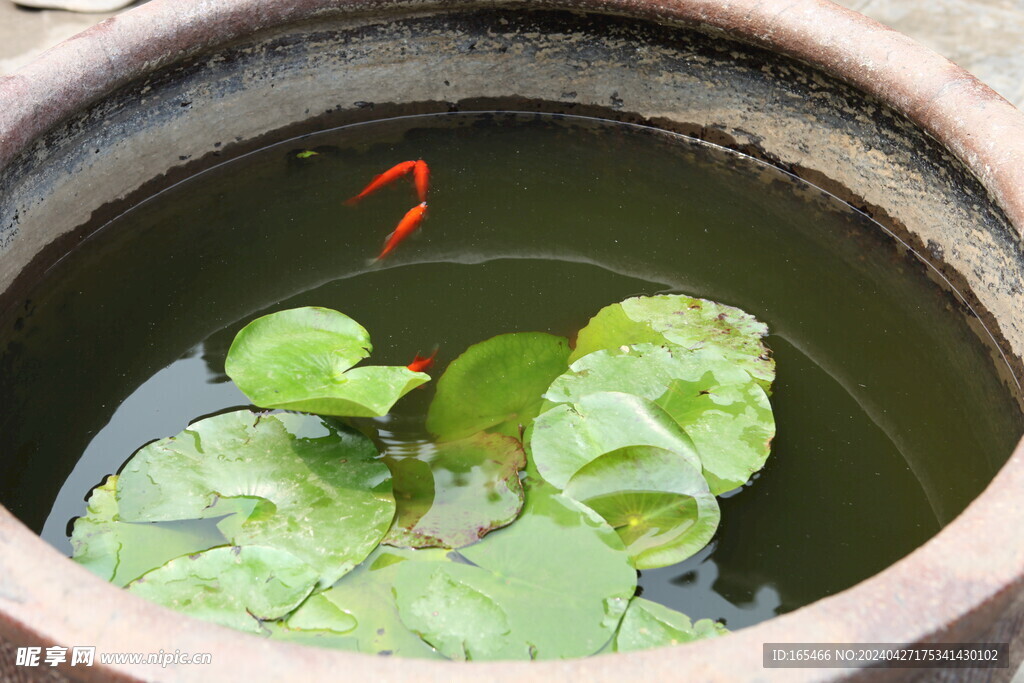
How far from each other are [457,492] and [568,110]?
1187 mm

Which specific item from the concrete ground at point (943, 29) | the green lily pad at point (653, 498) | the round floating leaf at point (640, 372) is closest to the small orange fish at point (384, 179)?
the round floating leaf at point (640, 372)

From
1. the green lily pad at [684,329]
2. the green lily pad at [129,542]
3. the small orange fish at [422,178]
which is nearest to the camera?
the green lily pad at [129,542]

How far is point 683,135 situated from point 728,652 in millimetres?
1546

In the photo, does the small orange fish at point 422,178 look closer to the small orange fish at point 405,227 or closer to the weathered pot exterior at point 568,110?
the small orange fish at point 405,227

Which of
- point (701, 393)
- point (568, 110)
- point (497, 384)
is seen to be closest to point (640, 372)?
point (701, 393)

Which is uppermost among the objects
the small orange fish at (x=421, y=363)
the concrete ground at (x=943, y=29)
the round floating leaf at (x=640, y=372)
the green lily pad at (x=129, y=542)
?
the concrete ground at (x=943, y=29)

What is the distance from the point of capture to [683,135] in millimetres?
2117

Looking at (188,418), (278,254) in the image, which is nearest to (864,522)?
(188,418)

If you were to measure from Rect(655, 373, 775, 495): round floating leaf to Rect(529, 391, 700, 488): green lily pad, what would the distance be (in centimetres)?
6

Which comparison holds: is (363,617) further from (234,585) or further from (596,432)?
A: (596,432)

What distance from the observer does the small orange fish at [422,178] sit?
1997 mm

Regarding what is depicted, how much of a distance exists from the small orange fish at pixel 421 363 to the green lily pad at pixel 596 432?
0.95 feet

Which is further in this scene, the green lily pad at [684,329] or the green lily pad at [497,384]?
the green lily pad at [684,329]

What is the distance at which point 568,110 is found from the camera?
2.18 m
